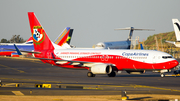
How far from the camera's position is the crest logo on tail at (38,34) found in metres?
47.8

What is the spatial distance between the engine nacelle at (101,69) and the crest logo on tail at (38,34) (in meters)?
10.6

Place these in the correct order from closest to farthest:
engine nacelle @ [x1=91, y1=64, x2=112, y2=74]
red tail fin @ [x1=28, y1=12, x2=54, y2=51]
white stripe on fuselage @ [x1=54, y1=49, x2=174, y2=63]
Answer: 1. engine nacelle @ [x1=91, y1=64, x2=112, y2=74]
2. white stripe on fuselage @ [x1=54, y1=49, x2=174, y2=63]
3. red tail fin @ [x1=28, y1=12, x2=54, y2=51]

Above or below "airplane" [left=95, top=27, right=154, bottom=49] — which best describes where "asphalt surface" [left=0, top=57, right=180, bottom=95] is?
below

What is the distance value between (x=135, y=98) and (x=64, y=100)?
458 centimetres

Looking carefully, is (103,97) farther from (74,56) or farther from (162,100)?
(74,56)

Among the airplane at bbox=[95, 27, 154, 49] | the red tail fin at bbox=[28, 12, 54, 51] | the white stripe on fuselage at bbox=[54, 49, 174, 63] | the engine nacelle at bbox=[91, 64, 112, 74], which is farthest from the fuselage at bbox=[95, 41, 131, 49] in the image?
the engine nacelle at bbox=[91, 64, 112, 74]

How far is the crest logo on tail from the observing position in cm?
4784

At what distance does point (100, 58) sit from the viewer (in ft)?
143

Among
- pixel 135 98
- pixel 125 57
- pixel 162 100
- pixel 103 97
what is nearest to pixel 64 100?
pixel 103 97

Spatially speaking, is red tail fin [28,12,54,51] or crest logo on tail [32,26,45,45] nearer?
red tail fin [28,12,54,51]

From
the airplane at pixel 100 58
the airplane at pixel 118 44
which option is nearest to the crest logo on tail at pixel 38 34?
the airplane at pixel 100 58

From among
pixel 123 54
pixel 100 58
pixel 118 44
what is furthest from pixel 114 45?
pixel 123 54

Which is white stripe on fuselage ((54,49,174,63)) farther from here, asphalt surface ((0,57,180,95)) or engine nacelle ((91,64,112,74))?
asphalt surface ((0,57,180,95))

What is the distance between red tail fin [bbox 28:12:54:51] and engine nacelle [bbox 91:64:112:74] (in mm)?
9077
